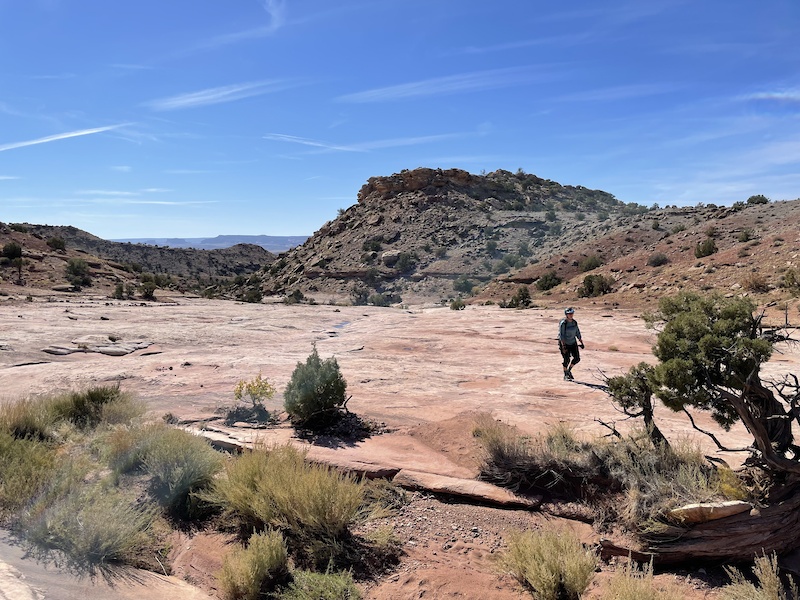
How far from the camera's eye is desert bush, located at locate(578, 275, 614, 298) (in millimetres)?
28891

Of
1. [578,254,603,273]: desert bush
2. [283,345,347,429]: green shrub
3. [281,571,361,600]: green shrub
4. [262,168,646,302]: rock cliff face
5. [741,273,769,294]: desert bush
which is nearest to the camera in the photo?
[281,571,361,600]: green shrub

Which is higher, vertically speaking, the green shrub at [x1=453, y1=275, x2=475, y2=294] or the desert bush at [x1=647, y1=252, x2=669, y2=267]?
the desert bush at [x1=647, y1=252, x2=669, y2=267]

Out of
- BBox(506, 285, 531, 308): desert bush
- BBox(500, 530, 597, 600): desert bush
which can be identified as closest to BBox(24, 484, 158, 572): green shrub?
BBox(500, 530, 597, 600): desert bush

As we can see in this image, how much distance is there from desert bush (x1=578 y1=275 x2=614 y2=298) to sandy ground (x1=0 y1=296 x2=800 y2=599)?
6.63 meters

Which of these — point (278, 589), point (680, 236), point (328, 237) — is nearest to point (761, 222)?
point (680, 236)

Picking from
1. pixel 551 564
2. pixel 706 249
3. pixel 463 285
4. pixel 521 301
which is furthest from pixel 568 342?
pixel 463 285

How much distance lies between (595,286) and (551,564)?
89.9ft

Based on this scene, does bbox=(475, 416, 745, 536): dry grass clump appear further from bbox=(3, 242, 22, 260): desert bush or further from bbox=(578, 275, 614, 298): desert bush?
bbox=(3, 242, 22, 260): desert bush

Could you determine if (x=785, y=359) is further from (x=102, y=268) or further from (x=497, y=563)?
(x=102, y=268)

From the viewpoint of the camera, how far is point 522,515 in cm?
511

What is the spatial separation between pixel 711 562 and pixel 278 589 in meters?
3.63

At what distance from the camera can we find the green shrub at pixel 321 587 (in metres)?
3.76

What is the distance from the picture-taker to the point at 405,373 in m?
11.3

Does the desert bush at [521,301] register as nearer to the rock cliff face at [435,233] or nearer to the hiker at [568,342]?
the rock cliff face at [435,233]
